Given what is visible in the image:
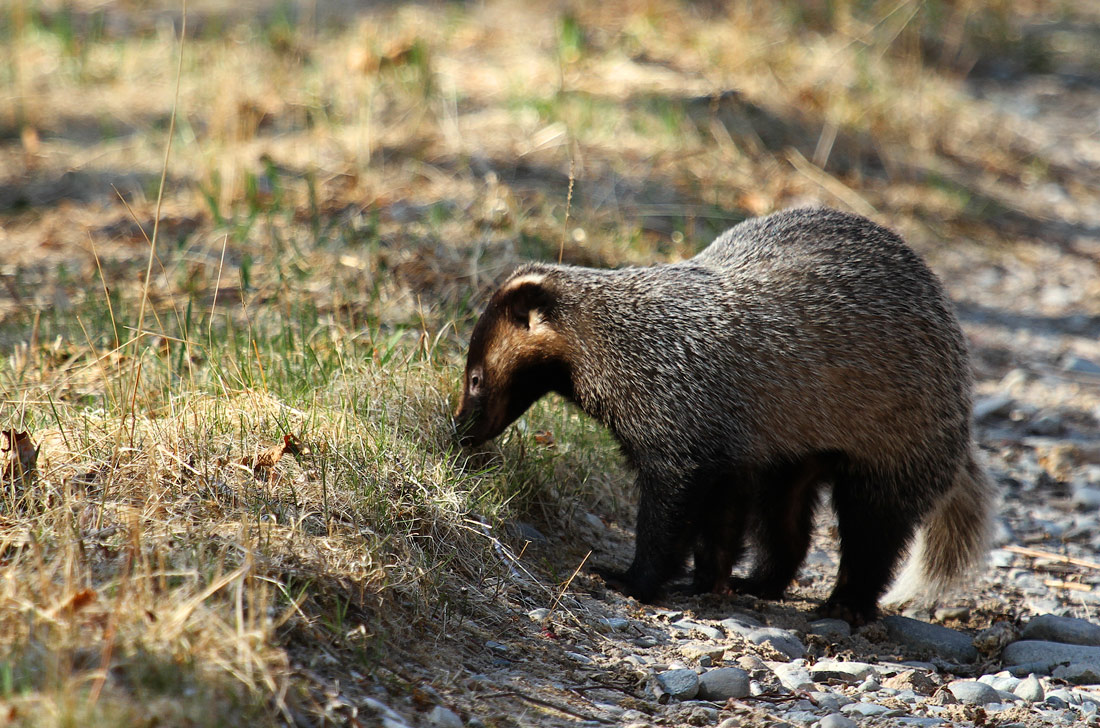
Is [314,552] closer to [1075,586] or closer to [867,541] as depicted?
[867,541]

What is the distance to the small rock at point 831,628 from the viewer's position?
14.1 ft

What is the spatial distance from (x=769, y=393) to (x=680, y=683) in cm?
130

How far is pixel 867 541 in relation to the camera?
447cm

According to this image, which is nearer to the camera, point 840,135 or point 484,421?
point 484,421

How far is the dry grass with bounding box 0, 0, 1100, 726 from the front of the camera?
9.68 ft

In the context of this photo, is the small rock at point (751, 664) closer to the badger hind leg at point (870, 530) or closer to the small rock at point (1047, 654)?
the badger hind leg at point (870, 530)

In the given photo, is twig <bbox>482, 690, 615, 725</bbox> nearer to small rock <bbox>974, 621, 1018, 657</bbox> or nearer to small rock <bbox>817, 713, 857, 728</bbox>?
small rock <bbox>817, 713, 857, 728</bbox>

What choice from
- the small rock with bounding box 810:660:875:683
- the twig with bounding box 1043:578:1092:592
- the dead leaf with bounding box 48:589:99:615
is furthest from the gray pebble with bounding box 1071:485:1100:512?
the dead leaf with bounding box 48:589:99:615

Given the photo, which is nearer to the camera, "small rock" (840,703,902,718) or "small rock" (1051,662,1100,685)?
"small rock" (840,703,902,718)

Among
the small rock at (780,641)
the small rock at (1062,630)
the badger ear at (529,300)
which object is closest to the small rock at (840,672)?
the small rock at (780,641)

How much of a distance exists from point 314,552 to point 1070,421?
5.02 metres

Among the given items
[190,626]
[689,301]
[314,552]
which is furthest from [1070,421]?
[190,626]

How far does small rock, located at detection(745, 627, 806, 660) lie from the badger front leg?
41cm

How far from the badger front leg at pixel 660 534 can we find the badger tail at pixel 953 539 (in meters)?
1.13
